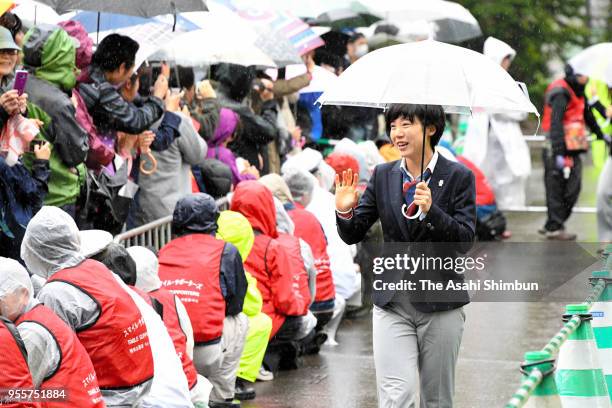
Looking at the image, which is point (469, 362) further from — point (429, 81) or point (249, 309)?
point (429, 81)

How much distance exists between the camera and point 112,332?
19.3 feet

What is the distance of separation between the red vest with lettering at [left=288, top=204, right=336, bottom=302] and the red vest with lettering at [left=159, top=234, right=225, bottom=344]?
7.13ft

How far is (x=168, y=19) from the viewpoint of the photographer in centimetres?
A: 1052

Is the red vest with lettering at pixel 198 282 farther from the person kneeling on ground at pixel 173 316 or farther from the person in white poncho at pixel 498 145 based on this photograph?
the person in white poncho at pixel 498 145

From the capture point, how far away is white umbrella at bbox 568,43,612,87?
41.3 feet

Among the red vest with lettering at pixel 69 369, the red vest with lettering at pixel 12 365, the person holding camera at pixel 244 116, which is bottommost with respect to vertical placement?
the person holding camera at pixel 244 116

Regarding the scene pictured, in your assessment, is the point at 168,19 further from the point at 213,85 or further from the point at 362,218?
the point at 362,218

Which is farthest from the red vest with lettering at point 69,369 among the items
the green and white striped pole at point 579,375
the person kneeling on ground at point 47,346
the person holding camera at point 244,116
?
the person holding camera at point 244,116

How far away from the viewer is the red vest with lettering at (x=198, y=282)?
25.7 feet

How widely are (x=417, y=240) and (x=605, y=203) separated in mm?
8970

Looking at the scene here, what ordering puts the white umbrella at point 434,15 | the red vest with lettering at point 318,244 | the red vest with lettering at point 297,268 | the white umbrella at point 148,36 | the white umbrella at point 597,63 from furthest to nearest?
the white umbrella at point 434,15 → the white umbrella at point 597,63 → the red vest with lettering at point 318,244 → the white umbrella at point 148,36 → the red vest with lettering at point 297,268

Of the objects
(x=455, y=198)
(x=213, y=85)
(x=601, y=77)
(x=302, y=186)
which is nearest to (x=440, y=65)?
(x=455, y=198)

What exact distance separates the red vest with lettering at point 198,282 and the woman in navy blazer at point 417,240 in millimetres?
2047

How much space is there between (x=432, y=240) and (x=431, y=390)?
743 mm
